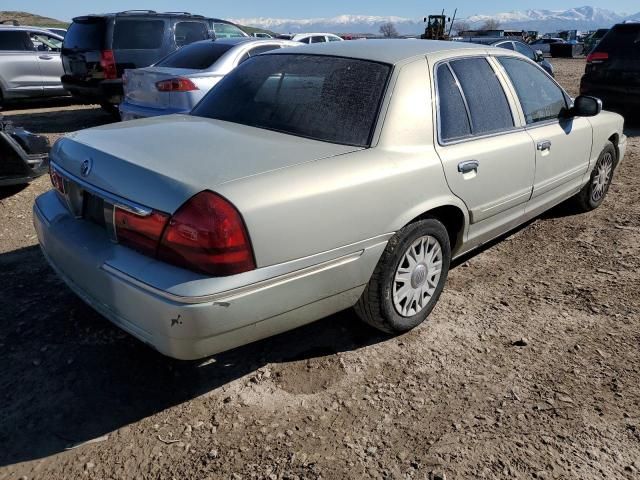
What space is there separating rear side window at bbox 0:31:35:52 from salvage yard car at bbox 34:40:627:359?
30.6ft

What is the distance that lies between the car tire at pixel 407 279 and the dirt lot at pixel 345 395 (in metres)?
0.15

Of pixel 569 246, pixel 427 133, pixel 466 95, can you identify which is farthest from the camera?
pixel 569 246

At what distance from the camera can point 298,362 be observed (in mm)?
2902

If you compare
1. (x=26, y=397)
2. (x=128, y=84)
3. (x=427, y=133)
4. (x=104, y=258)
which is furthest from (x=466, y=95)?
(x=128, y=84)

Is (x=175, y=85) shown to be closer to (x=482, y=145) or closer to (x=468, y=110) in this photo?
(x=468, y=110)

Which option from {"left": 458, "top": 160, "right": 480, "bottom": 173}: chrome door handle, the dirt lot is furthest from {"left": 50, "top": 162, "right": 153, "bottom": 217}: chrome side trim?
{"left": 458, "top": 160, "right": 480, "bottom": 173}: chrome door handle

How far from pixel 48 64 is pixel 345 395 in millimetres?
10880

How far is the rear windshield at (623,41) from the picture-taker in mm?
8867

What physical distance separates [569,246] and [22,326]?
396 centimetres

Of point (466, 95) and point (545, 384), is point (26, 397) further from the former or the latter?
point (466, 95)

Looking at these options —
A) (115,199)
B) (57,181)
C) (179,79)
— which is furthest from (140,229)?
(179,79)

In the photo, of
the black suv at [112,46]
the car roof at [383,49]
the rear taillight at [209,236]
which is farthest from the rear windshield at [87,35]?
the rear taillight at [209,236]

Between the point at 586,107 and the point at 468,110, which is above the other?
the point at 468,110

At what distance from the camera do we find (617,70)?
8.95 meters
